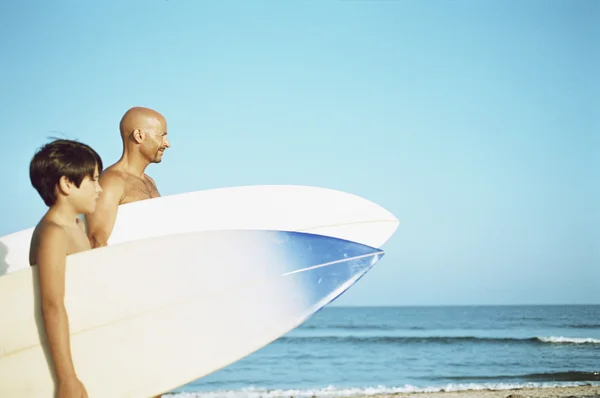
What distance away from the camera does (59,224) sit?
206 cm

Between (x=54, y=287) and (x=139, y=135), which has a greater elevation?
(x=139, y=135)

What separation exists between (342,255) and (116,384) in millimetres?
1127

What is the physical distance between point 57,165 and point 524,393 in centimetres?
681

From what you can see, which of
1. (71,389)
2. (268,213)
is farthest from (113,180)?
(71,389)

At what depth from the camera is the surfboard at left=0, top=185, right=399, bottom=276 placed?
3494mm

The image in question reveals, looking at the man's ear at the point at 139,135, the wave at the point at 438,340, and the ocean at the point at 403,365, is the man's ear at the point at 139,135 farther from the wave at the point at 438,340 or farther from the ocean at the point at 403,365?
the wave at the point at 438,340

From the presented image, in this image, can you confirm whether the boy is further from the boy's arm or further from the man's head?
the man's head

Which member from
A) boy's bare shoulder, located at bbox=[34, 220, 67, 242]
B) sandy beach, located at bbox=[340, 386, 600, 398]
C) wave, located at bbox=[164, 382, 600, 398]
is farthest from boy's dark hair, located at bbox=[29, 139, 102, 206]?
wave, located at bbox=[164, 382, 600, 398]

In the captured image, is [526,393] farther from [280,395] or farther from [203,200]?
[203,200]

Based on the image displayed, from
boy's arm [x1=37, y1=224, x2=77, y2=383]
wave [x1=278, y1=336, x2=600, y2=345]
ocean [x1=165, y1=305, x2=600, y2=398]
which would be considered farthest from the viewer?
wave [x1=278, y1=336, x2=600, y2=345]

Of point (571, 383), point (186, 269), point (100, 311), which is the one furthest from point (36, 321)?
point (571, 383)

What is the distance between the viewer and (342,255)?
2988 millimetres

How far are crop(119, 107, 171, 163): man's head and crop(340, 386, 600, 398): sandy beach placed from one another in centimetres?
542

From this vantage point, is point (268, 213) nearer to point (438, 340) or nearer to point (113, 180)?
point (113, 180)
